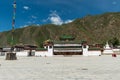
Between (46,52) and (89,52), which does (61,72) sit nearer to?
(46,52)

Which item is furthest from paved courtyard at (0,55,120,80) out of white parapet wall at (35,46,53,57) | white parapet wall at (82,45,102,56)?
white parapet wall at (35,46,53,57)

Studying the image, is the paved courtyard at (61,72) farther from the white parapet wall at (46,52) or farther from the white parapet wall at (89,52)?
the white parapet wall at (46,52)

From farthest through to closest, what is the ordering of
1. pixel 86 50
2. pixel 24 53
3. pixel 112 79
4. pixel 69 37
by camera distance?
pixel 69 37
pixel 24 53
pixel 86 50
pixel 112 79

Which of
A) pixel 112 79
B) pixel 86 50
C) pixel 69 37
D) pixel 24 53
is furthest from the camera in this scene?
pixel 69 37

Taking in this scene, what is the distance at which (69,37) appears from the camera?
93000 mm

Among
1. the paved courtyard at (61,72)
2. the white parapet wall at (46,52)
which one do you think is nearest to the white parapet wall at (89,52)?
the white parapet wall at (46,52)

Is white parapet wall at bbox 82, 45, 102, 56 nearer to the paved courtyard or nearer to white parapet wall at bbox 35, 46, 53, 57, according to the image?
white parapet wall at bbox 35, 46, 53, 57

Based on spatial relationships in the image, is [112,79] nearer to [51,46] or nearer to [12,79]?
[12,79]

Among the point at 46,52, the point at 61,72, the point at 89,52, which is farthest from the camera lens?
the point at 46,52

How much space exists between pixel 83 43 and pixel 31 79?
66.3 metres

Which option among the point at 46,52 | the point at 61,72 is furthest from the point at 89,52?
the point at 61,72

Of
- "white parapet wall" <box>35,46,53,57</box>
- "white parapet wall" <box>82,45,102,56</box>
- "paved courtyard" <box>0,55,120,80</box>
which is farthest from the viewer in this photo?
"white parapet wall" <box>35,46,53,57</box>

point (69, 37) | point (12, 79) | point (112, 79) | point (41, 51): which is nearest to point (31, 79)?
point (12, 79)

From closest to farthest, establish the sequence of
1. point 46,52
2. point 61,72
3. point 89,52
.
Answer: point 61,72, point 89,52, point 46,52
